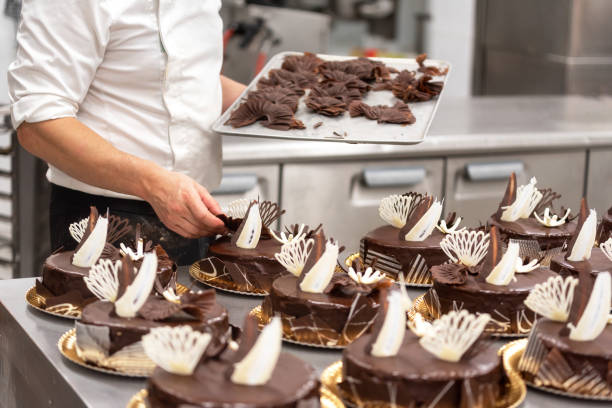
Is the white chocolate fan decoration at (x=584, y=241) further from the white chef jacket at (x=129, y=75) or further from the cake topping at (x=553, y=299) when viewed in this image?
the white chef jacket at (x=129, y=75)

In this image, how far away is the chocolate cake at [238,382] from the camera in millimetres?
1041

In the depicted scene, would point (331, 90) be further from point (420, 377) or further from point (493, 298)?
point (420, 377)

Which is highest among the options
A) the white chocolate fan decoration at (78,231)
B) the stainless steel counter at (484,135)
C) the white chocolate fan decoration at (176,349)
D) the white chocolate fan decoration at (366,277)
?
the white chocolate fan decoration at (176,349)

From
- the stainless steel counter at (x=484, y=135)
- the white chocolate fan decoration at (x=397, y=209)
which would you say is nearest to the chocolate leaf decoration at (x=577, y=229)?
the white chocolate fan decoration at (x=397, y=209)

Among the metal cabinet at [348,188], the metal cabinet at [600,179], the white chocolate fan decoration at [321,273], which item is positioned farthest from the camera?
the metal cabinet at [600,179]

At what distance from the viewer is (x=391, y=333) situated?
1178 mm

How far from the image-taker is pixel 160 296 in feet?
4.41

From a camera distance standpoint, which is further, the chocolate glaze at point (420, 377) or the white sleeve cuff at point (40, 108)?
the white sleeve cuff at point (40, 108)

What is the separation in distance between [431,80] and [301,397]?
1.27m

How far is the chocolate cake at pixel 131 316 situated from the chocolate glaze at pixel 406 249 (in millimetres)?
472

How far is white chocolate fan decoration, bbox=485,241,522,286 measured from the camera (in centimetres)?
144

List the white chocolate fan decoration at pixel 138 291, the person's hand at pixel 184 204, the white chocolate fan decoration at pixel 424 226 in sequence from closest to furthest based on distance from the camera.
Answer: the white chocolate fan decoration at pixel 138 291 < the person's hand at pixel 184 204 < the white chocolate fan decoration at pixel 424 226

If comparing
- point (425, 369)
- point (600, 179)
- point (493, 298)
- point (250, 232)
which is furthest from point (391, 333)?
point (600, 179)

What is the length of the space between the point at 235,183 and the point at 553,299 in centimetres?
174
